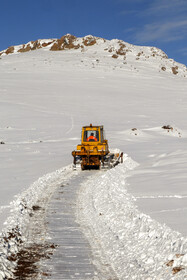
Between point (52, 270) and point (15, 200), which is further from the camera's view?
point (15, 200)

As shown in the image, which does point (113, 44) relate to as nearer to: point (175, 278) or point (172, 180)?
point (172, 180)

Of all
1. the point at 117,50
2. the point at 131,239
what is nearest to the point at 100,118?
the point at 131,239

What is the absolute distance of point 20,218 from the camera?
1062 cm

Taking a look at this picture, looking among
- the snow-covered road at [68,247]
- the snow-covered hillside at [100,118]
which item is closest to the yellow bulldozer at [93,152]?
the snow-covered hillside at [100,118]

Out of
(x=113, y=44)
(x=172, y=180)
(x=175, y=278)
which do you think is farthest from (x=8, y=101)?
(x=113, y=44)

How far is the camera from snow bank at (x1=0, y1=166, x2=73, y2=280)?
Answer: 744 cm

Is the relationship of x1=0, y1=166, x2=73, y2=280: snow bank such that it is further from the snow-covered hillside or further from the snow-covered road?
the snow-covered road

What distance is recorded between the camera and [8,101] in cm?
5475

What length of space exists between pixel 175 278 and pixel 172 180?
9803 millimetres

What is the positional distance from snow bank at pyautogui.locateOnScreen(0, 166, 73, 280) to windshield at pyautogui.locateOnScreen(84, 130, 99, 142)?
5721 millimetres

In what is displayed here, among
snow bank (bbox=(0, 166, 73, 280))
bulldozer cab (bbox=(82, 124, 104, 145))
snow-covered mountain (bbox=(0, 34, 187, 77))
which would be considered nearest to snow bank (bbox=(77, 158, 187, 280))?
snow bank (bbox=(0, 166, 73, 280))

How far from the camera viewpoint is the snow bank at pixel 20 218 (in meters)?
7.44

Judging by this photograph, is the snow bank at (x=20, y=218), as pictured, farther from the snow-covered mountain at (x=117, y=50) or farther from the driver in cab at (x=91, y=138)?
the snow-covered mountain at (x=117, y=50)

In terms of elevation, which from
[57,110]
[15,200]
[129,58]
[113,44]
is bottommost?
[15,200]
